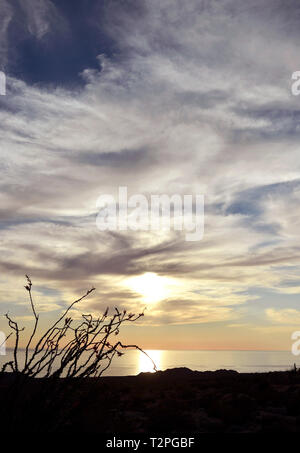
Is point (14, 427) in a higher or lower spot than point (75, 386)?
lower

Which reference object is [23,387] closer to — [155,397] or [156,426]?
[156,426]

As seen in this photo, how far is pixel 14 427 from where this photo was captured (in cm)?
450

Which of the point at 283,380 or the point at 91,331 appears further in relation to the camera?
the point at 283,380

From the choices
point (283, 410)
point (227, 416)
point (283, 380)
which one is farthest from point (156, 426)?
point (283, 380)
